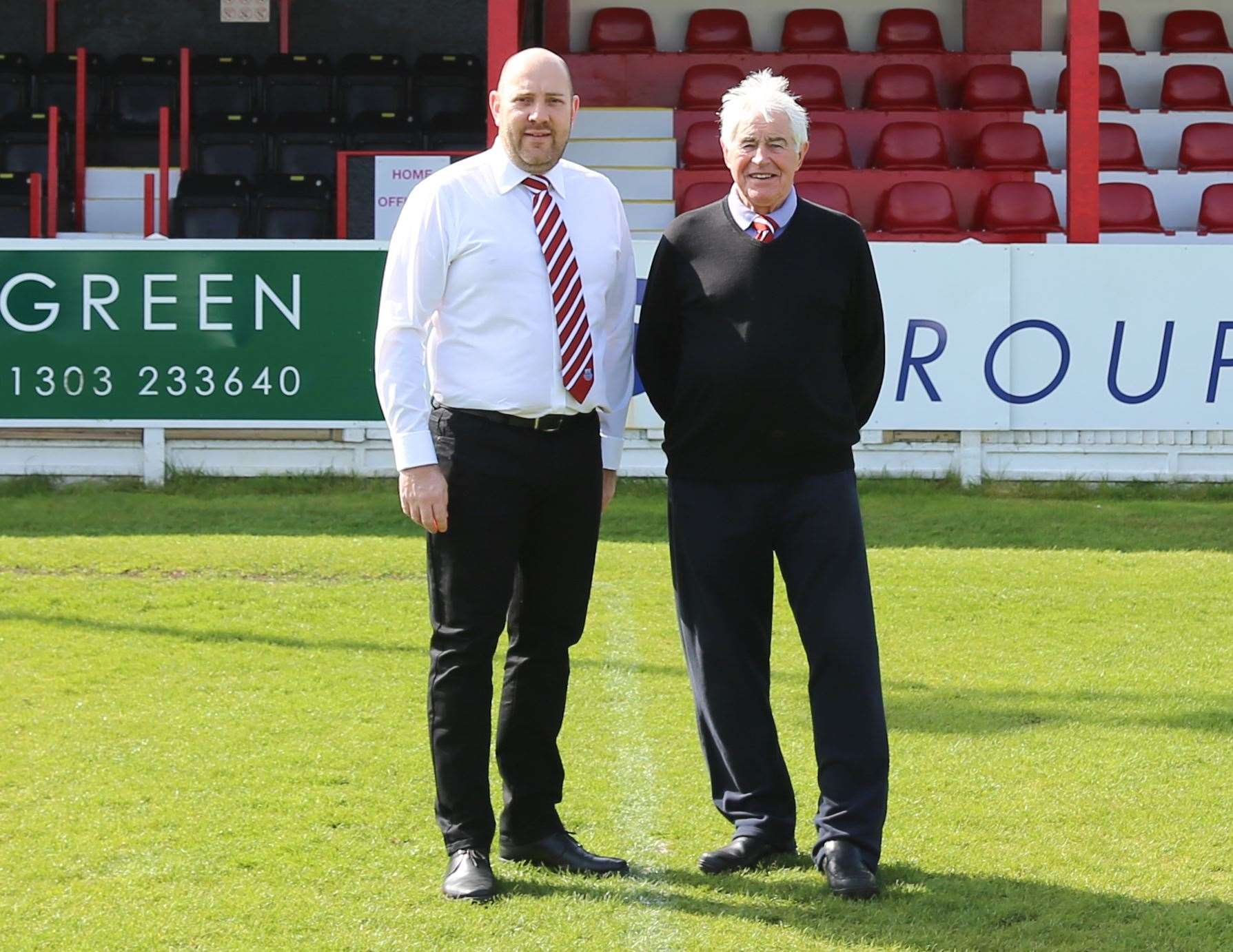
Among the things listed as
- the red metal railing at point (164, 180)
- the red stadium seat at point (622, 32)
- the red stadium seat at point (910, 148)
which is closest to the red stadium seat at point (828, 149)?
the red stadium seat at point (910, 148)

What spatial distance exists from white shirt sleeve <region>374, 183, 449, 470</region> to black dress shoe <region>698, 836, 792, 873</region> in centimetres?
114

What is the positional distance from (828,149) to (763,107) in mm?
11396

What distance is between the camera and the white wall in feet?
57.0

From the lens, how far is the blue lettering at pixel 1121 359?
10664mm

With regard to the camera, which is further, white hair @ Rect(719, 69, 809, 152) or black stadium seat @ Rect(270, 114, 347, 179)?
black stadium seat @ Rect(270, 114, 347, 179)

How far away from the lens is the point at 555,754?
13.7ft

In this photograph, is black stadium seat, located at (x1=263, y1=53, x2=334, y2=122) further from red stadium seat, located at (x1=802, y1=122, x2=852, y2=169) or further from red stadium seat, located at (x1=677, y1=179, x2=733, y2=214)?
red stadium seat, located at (x1=802, y1=122, x2=852, y2=169)

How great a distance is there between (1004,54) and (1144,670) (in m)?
11.8

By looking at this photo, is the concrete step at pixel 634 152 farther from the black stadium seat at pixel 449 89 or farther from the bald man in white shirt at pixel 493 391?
the bald man in white shirt at pixel 493 391

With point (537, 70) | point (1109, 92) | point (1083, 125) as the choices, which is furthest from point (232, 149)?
point (537, 70)

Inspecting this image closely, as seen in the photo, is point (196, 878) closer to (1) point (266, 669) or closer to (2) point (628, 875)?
(2) point (628, 875)

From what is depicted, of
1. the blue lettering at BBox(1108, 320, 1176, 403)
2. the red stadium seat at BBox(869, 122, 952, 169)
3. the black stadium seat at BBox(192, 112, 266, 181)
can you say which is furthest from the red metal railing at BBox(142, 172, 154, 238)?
the blue lettering at BBox(1108, 320, 1176, 403)

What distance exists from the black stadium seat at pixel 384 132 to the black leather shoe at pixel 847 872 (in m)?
12.2

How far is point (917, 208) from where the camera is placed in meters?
14.4
